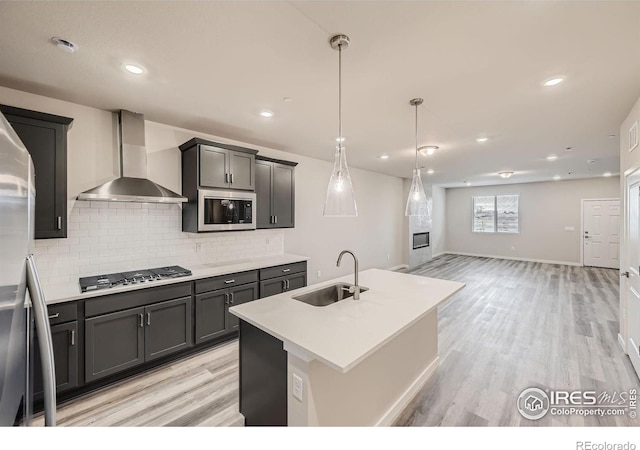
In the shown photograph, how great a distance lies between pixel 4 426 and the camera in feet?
2.19

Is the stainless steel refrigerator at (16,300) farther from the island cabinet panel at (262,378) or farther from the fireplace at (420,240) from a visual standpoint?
the fireplace at (420,240)

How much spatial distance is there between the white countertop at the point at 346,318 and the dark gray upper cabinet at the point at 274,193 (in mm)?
1855

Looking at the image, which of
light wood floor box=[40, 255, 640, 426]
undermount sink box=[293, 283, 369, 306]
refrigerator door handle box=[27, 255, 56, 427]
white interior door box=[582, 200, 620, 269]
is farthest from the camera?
white interior door box=[582, 200, 620, 269]

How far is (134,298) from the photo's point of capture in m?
2.49

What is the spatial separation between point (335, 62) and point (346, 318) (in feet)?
5.86

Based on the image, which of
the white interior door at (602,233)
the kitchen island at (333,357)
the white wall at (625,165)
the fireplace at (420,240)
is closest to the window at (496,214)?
the white interior door at (602,233)

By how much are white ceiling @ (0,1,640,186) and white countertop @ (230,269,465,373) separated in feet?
5.76

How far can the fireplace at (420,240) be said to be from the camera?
A: 26.1ft

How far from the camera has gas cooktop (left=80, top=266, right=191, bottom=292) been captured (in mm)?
2391

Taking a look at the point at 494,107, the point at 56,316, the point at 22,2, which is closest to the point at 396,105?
the point at 494,107

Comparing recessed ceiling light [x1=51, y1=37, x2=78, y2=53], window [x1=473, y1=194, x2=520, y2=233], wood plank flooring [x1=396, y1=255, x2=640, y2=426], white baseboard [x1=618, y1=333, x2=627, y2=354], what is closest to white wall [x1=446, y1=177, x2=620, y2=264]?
window [x1=473, y1=194, x2=520, y2=233]

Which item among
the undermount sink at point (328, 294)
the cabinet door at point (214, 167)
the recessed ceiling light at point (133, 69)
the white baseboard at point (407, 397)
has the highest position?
the recessed ceiling light at point (133, 69)

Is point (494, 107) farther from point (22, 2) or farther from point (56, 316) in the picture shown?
point (56, 316)

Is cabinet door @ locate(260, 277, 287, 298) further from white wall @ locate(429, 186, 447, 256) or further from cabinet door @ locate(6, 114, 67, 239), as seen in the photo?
white wall @ locate(429, 186, 447, 256)
